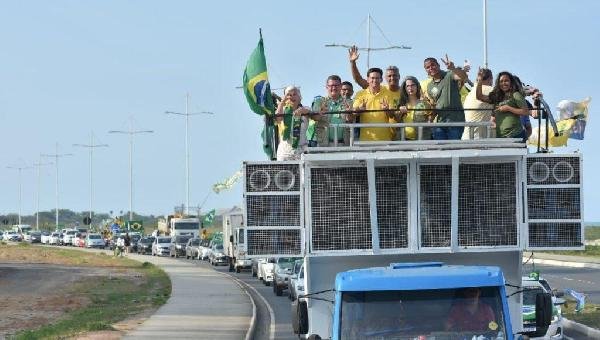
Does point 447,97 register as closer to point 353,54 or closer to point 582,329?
point 353,54

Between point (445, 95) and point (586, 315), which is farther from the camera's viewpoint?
point (586, 315)

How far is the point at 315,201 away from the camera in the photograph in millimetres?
12664

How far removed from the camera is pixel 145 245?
98562 millimetres

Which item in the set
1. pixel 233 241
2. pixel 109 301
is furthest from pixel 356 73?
pixel 233 241

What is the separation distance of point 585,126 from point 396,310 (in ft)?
19.1

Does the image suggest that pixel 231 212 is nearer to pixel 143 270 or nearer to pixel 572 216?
pixel 143 270

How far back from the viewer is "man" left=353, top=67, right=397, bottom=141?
13867mm

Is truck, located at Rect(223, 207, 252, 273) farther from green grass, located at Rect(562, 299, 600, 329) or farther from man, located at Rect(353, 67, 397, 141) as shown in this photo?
man, located at Rect(353, 67, 397, 141)

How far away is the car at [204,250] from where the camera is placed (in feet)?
264

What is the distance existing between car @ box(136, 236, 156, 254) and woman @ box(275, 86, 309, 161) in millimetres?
83486

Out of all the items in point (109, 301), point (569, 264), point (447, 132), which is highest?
point (447, 132)


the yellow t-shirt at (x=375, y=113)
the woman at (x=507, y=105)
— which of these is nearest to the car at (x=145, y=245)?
the yellow t-shirt at (x=375, y=113)

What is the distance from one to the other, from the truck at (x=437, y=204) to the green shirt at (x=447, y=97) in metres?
1.43

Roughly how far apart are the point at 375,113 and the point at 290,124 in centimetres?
96
